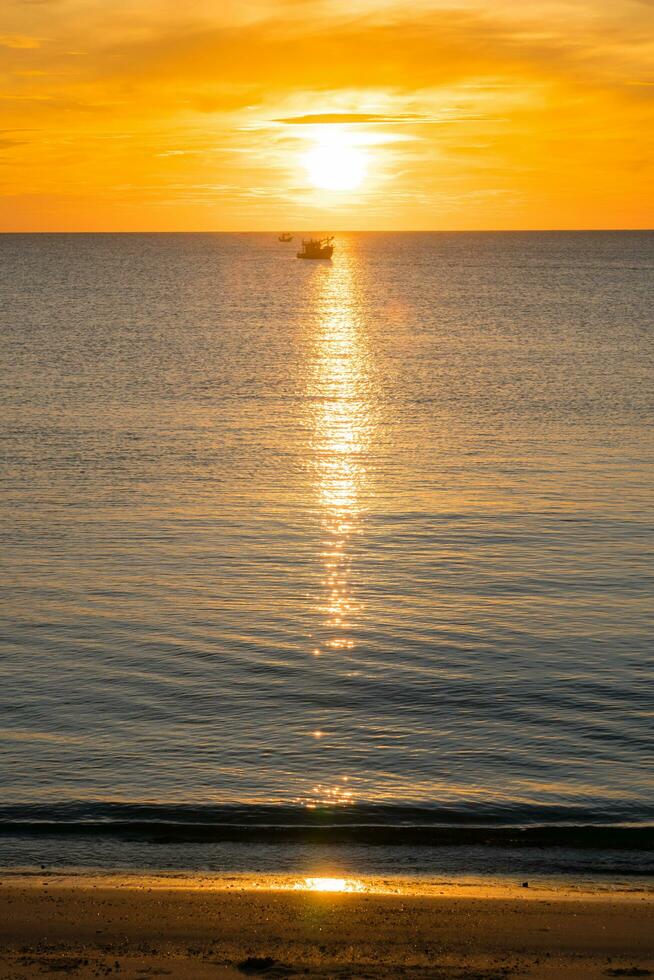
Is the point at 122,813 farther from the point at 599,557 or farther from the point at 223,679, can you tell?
the point at 599,557

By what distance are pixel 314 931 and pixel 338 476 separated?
77.4ft

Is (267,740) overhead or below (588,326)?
below

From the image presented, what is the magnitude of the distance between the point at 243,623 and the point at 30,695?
4.38 m

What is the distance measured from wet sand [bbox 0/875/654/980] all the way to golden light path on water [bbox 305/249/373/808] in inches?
118

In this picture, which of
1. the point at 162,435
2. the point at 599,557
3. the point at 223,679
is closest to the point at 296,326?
the point at 162,435

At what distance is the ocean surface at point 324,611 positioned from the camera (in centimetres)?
1412

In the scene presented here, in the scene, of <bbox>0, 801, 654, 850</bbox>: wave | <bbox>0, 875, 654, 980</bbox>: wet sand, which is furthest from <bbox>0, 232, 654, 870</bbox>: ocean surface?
<bbox>0, 875, 654, 980</bbox>: wet sand

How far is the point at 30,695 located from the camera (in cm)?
1717

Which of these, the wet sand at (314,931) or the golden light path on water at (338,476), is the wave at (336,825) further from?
the wet sand at (314,931)

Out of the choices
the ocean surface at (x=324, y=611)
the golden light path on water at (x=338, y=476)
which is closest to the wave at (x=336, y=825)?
the ocean surface at (x=324, y=611)

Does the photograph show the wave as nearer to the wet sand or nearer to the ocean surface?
the ocean surface

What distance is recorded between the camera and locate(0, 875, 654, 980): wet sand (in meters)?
9.38

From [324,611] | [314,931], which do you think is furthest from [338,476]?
[314,931]

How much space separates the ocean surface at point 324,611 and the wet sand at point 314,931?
181 centimetres
